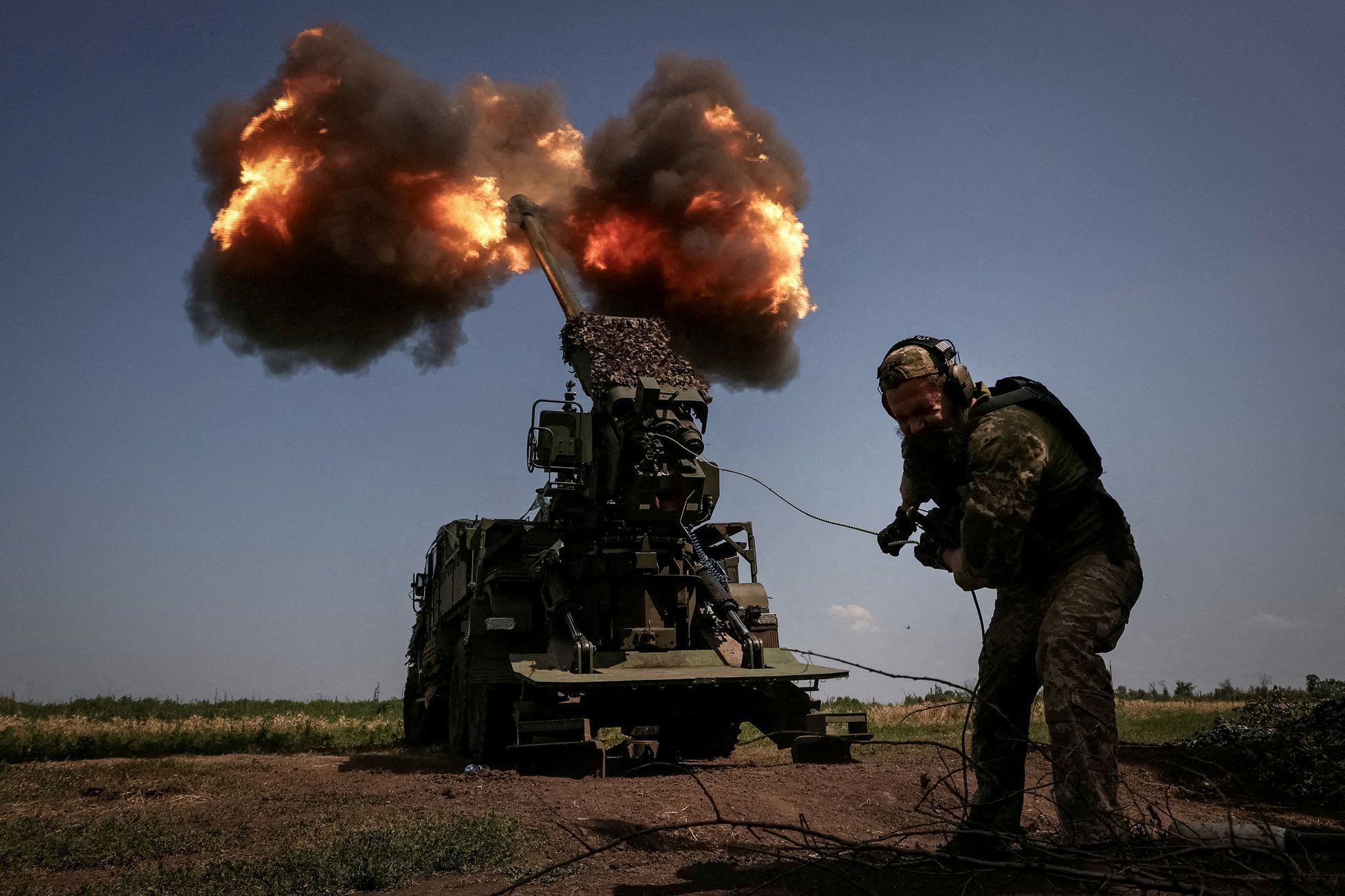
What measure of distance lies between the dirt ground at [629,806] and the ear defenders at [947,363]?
1682mm

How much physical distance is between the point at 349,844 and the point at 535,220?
11.4 m

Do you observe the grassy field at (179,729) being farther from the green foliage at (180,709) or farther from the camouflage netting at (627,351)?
the camouflage netting at (627,351)

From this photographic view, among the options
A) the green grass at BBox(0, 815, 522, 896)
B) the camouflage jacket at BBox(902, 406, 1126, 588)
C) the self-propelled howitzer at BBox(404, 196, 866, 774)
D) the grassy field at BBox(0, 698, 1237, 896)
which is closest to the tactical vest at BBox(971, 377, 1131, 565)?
the camouflage jacket at BBox(902, 406, 1126, 588)

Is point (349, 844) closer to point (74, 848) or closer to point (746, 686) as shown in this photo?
point (74, 848)

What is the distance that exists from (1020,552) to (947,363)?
0.90 meters

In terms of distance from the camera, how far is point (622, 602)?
11.2m

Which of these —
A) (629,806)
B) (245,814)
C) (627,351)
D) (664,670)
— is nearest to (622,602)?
(664,670)

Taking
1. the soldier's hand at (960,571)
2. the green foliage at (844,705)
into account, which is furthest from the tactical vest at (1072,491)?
the green foliage at (844,705)

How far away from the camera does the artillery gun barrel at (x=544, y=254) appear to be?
13.1 m

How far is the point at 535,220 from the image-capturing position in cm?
1534

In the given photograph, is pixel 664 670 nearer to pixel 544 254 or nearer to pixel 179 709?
pixel 544 254

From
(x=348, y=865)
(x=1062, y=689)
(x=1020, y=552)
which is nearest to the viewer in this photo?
(x=1062, y=689)

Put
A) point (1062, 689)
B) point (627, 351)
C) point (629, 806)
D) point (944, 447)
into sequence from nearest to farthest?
point (1062, 689), point (944, 447), point (629, 806), point (627, 351)

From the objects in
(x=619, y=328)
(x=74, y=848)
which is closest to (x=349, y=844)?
(x=74, y=848)
